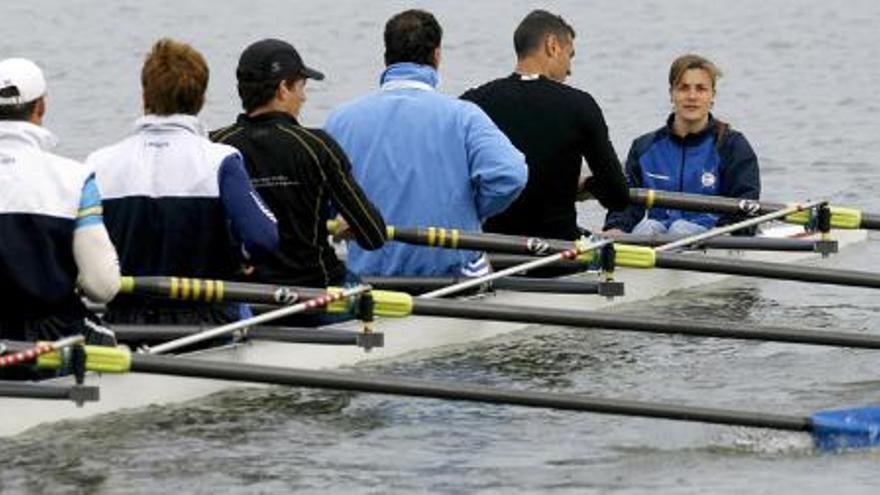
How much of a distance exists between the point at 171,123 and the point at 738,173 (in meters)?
4.54

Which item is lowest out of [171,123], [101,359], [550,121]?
[101,359]

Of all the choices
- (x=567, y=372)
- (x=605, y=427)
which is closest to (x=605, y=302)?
(x=567, y=372)

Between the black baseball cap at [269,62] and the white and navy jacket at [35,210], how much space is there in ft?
4.56

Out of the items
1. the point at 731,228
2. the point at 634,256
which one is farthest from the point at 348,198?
the point at 731,228

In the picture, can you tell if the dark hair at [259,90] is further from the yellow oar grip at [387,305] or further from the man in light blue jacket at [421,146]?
the man in light blue jacket at [421,146]

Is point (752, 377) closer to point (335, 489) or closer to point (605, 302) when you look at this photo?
point (605, 302)

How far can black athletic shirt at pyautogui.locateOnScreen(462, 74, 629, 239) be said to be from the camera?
48.2 feet

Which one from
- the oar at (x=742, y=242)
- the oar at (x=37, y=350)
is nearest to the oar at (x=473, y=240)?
Answer: the oar at (x=742, y=242)

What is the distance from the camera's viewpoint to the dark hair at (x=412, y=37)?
13.8 m

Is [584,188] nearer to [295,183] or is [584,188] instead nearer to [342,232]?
[342,232]

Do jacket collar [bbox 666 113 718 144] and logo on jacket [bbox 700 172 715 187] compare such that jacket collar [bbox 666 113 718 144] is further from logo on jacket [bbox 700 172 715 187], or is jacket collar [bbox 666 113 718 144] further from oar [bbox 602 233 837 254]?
oar [bbox 602 233 837 254]

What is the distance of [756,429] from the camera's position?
1242cm

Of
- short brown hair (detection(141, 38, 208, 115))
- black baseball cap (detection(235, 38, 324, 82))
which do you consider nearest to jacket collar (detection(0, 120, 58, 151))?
short brown hair (detection(141, 38, 208, 115))

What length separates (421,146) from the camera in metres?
14.0
